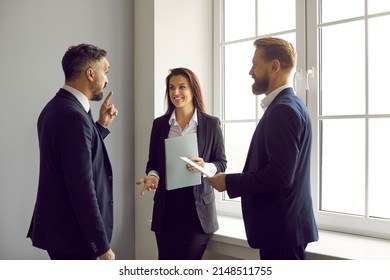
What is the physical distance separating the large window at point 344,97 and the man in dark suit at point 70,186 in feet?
4.05

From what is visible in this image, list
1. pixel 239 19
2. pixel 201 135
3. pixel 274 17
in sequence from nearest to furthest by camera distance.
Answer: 1. pixel 201 135
2. pixel 274 17
3. pixel 239 19

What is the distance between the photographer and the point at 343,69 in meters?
2.29

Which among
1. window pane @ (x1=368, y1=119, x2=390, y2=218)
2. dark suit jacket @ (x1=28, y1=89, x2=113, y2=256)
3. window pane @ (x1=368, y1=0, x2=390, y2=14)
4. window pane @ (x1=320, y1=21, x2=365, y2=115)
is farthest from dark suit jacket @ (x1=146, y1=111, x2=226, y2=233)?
window pane @ (x1=368, y1=0, x2=390, y2=14)

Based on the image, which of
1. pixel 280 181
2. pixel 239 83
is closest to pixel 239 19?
pixel 239 83

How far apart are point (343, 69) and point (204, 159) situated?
885 millimetres

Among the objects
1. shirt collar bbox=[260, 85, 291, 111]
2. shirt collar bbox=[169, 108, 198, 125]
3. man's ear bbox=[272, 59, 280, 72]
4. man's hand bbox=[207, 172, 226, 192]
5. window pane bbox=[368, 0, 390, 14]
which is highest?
window pane bbox=[368, 0, 390, 14]

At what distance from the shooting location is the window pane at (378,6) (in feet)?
6.98

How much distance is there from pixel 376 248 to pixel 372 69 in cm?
88

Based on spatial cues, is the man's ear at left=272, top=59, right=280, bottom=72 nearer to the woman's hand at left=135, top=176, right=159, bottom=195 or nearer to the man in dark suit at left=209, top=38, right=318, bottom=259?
the man in dark suit at left=209, top=38, right=318, bottom=259

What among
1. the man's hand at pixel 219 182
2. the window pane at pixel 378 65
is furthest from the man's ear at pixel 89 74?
the window pane at pixel 378 65

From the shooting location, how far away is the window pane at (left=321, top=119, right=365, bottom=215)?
2.23 metres

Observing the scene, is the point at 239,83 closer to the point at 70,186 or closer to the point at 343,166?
the point at 343,166

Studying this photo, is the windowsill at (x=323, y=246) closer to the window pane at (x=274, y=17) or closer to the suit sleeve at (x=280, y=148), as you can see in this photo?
the suit sleeve at (x=280, y=148)

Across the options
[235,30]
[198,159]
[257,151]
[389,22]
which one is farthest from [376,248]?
[235,30]
